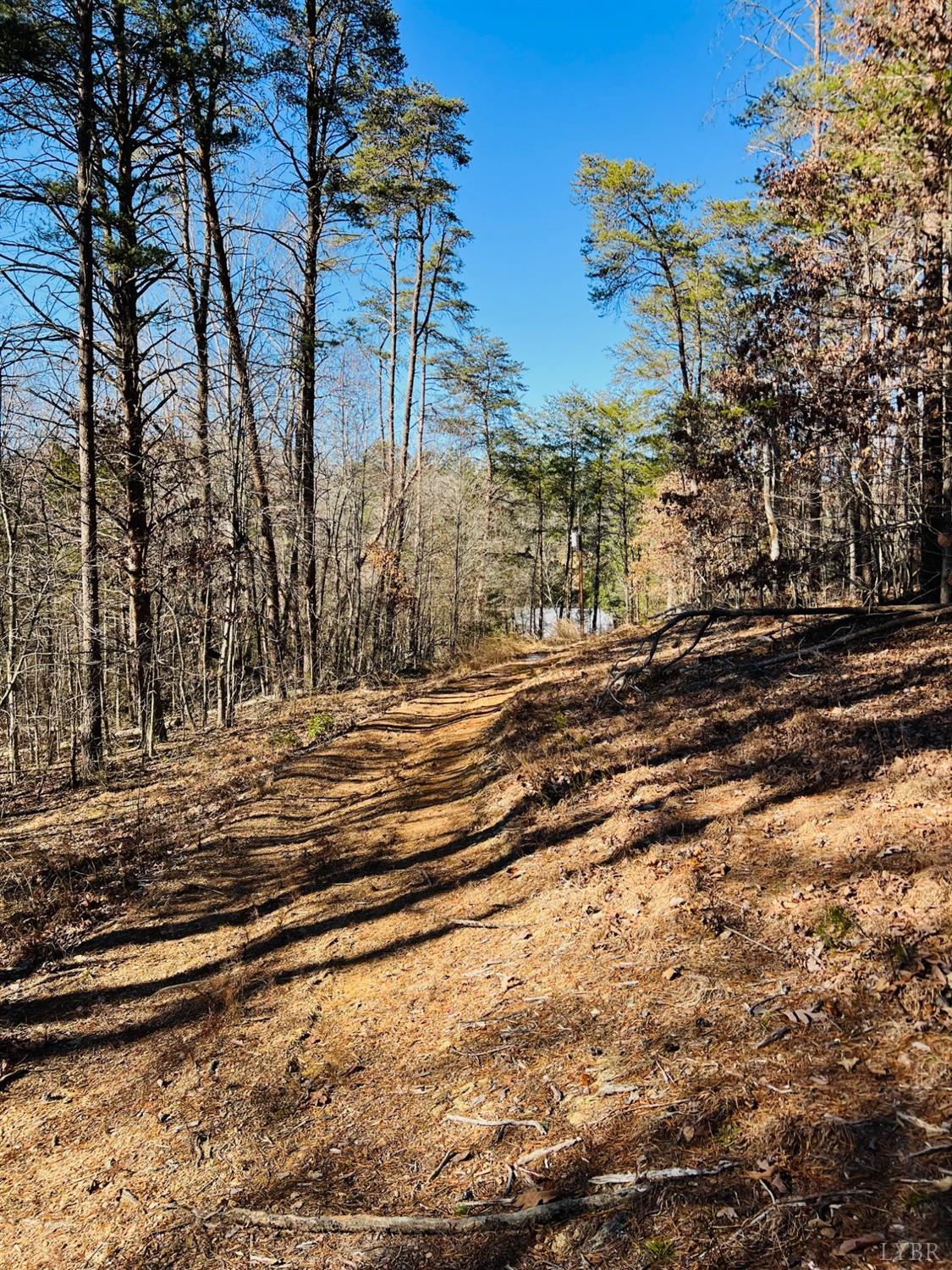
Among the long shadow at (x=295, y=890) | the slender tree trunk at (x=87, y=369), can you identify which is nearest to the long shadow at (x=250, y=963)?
the long shadow at (x=295, y=890)

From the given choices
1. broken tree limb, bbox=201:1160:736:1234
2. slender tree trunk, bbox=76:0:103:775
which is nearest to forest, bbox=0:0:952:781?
slender tree trunk, bbox=76:0:103:775

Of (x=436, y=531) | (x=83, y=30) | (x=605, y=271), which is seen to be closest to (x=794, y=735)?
(x=83, y=30)

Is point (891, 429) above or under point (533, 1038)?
above

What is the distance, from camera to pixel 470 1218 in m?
2.80

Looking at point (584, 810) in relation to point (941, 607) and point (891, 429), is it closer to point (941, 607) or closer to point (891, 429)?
point (941, 607)

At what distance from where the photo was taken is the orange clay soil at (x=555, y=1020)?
260 centimetres

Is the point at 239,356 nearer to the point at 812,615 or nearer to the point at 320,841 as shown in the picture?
the point at 320,841

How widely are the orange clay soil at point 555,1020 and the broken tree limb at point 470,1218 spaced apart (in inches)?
1.9

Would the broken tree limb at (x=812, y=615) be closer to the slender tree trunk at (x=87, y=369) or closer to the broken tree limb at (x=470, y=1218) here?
the broken tree limb at (x=470, y=1218)

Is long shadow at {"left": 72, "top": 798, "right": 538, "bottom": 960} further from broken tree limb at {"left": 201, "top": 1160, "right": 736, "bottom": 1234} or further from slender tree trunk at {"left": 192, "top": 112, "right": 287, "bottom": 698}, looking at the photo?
slender tree trunk at {"left": 192, "top": 112, "right": 287, "bottom": 698}

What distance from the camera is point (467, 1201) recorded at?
2930 mm

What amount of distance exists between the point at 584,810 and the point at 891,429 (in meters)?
6.20

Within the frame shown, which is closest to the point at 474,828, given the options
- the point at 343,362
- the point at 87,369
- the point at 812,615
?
the point at 812,615

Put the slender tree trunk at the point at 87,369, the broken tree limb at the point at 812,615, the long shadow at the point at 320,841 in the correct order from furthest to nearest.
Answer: the slender tree trunk at the point at 87,369, the broken tree limb at the point at 812,615, the long shadow at the point at 320,841
